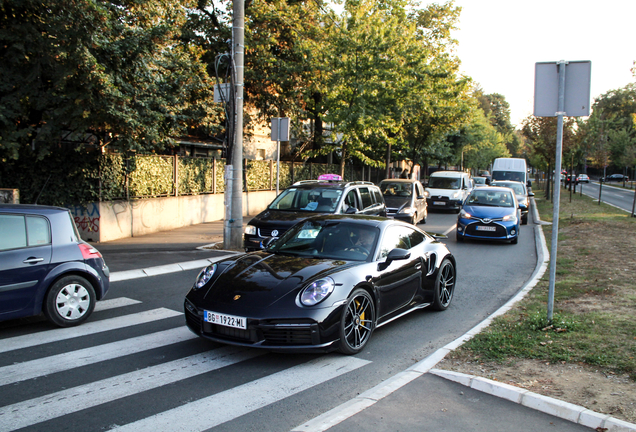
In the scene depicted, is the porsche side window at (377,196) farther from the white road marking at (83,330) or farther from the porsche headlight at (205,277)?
the porsche headlight at (205,277)

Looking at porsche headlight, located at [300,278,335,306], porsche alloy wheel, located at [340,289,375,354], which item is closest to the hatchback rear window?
porsche headlight, located at [300,278,335,306]

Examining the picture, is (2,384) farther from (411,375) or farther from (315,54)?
(315,54)

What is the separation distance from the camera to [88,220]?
1355cm

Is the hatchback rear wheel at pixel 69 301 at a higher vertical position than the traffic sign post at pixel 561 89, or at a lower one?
lower

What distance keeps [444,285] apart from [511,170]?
98.0ft

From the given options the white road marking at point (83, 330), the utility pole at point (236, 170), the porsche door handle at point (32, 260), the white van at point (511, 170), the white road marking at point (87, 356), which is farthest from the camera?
the white van at point (511, 170)

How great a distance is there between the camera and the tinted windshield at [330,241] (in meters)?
6.16

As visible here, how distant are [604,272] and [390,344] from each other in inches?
234

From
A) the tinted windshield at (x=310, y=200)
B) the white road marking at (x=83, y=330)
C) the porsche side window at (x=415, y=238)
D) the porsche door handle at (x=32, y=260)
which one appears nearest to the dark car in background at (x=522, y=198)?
the tinted windshield at (x=310, y=200)

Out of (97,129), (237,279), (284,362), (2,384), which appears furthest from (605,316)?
(97,129)

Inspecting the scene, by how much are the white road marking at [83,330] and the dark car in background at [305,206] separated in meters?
3.93

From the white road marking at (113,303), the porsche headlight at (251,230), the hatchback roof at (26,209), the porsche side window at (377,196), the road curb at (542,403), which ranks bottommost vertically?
the white road marking at (113,303)

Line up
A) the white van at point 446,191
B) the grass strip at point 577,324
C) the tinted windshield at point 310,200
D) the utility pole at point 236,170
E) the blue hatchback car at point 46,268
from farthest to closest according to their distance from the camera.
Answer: the white van at point 446,191 → the utility pole at point 236,170 → the tinted windshield at point 310,200 → the blue hatchback car at point 46,268 → the grass strip at point 577,324

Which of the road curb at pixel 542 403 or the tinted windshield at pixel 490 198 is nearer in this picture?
the road curb at pixel 542 403
